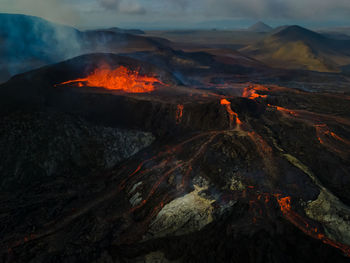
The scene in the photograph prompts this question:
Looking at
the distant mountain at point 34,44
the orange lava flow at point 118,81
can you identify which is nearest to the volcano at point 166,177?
the orange lava flow at point 118,81

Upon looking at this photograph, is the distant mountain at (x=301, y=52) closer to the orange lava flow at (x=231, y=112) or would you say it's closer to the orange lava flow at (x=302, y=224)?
the orange lava flow at (x=231, y=112)

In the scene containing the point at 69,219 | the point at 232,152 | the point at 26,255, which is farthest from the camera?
the point at 232,152

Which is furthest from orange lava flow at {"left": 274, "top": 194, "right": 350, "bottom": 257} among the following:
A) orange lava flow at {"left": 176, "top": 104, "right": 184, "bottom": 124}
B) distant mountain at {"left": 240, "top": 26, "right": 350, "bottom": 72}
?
distant mountain at {"left": 240, "top": 26, "right": 350, "bottom": 72}

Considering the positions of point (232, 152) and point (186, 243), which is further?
point (232, 152)

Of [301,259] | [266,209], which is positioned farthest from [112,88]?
[301,259]

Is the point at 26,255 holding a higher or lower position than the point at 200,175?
lower

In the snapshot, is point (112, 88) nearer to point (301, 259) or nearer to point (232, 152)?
point (232, 152)

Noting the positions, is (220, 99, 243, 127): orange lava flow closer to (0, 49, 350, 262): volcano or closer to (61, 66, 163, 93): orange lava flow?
(0, 49, 350, 262): volcano

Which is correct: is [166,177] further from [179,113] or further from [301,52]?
[301,52]
